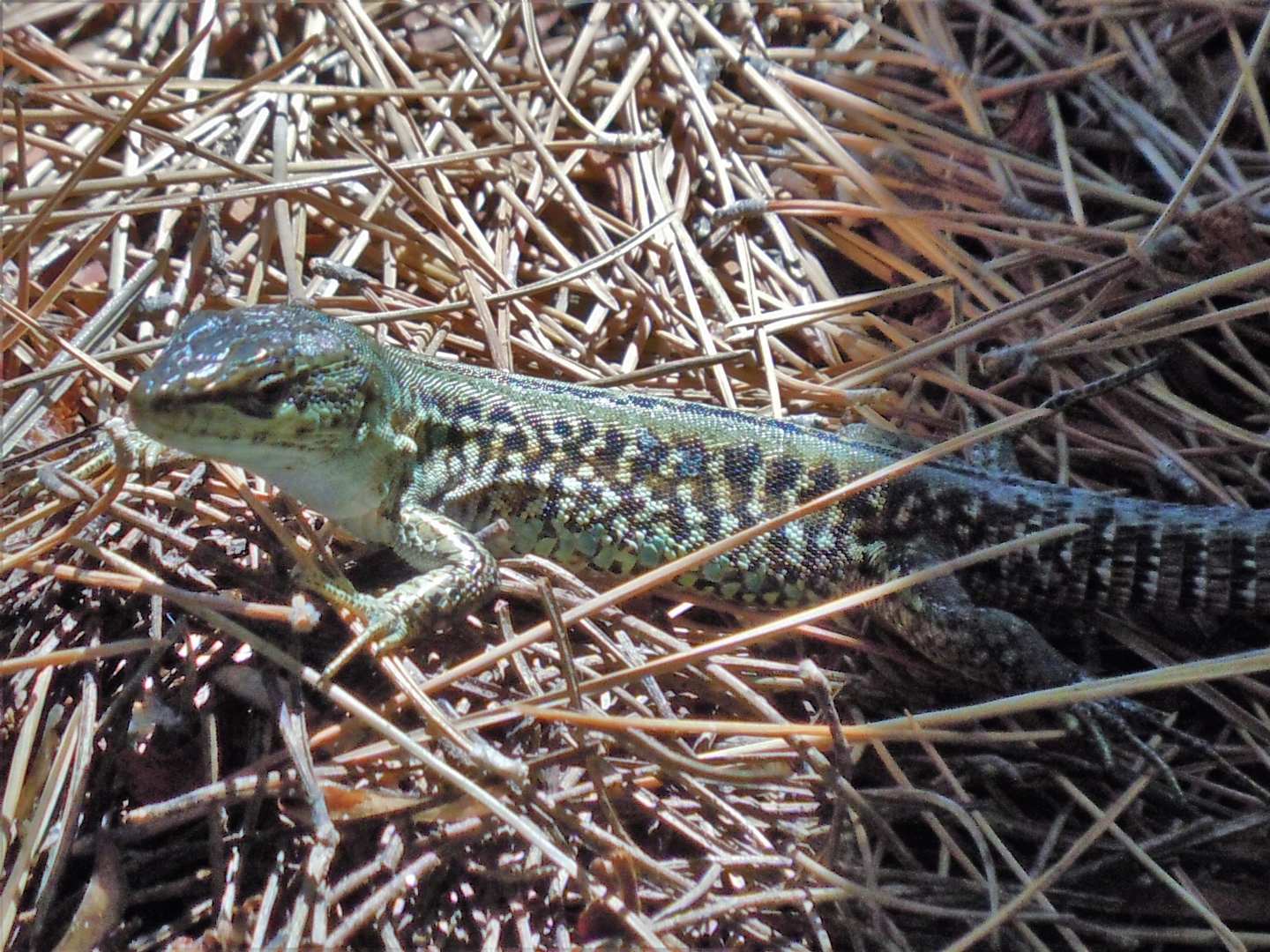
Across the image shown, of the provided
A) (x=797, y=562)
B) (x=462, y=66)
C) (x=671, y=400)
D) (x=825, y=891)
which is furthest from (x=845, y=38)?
(x=825, y=891)

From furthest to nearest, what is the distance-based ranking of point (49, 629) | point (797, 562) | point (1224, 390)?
point (1224, 390), point (797, 562), point (49, 629)

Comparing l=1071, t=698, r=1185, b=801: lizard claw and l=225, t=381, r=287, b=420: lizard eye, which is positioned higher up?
l=225, t=381, r=287, b=420: lizard eye

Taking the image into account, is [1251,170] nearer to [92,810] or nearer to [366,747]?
[366,747]

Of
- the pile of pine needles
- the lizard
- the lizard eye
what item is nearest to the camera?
the pile of pine needles

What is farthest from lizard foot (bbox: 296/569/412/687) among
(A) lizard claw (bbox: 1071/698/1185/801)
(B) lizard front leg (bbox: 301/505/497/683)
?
(A) lizard claw (bbox: 1071/698/1185/801)

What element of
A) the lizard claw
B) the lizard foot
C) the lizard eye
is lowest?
the lizard claw

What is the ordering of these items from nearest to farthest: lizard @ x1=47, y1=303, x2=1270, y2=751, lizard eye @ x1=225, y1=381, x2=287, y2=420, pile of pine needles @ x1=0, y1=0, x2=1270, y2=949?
pile of pine needles @ x1=0, y1=0, x2=1270, y2=949 → lizard eye @ x1=225, y1=381, x2=287, y2=420 → lizard @ x1=47, y1=303, x2=1270, y2=751

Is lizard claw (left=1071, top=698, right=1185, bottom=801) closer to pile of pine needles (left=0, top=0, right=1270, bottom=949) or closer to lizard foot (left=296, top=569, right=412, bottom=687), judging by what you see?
pile of pine needles (left=0, top=0, right=1270, bottom=949)

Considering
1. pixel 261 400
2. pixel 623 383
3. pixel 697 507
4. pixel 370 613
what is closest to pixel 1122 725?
pixel 697 507

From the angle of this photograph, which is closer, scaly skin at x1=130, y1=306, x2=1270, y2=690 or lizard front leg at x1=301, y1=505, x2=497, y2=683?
lizard front leg at x1=301, y1=505, x2=497, y2=683
